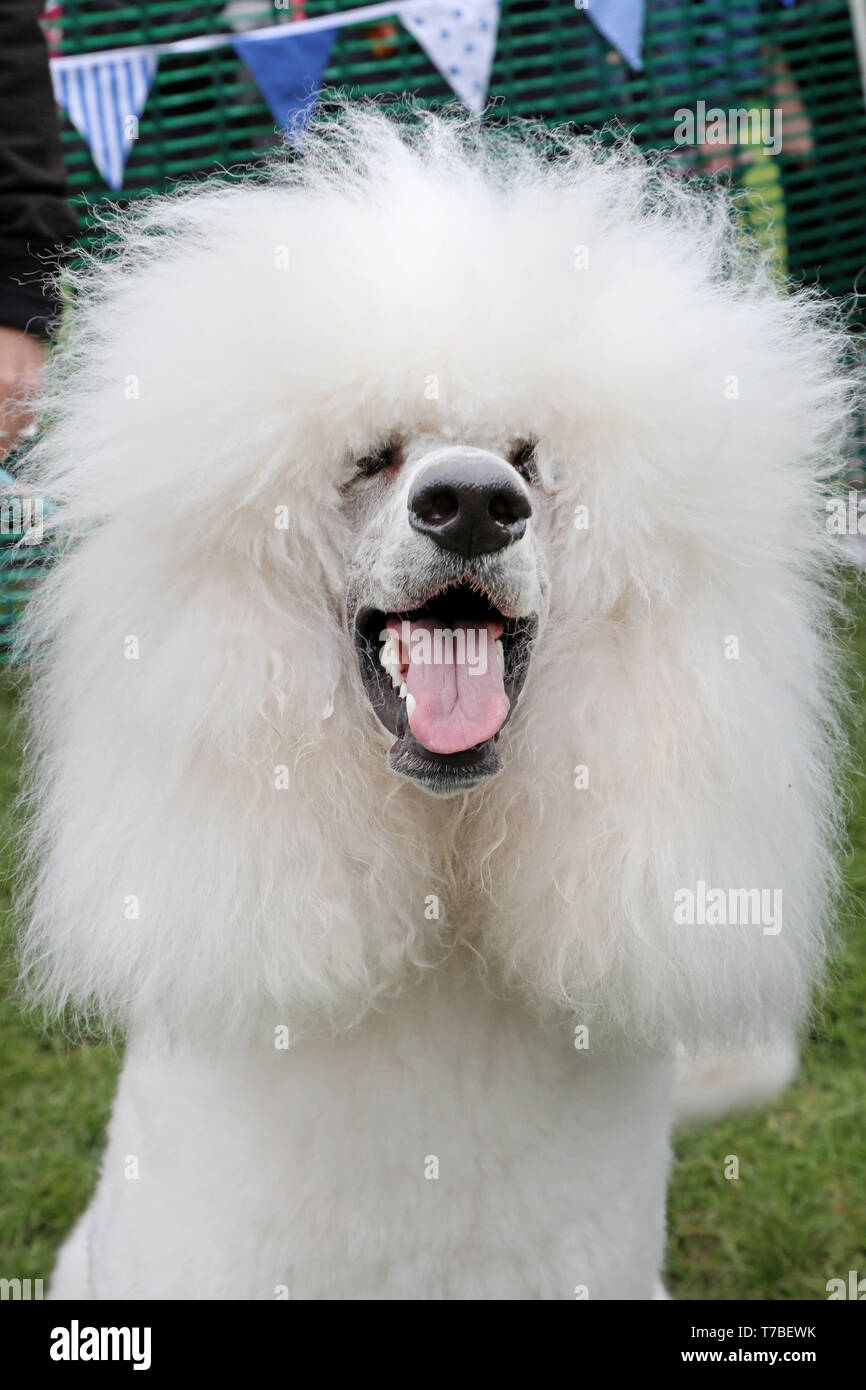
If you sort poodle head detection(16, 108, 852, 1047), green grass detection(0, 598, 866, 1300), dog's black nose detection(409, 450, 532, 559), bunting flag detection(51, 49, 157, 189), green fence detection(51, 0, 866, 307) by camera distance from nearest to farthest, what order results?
dog's black nose detection(409, 450, 532, 559) < poodle head detection(16, 108, 852, 1047) < green grass detection(0, 598, 866, 1300) < bunting flag detection(51, 49, 157, 189) < green fence detection(51, 0, 866, 307)

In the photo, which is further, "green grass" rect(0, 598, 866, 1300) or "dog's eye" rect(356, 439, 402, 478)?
"green grass" rect(0, 598, 866, 1300)

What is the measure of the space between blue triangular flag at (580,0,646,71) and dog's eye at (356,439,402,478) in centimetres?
276

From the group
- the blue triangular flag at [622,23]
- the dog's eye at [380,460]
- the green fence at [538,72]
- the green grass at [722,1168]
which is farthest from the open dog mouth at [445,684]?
the blue triangular flag at [622,23]

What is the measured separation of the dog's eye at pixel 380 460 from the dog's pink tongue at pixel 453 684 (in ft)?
0.55

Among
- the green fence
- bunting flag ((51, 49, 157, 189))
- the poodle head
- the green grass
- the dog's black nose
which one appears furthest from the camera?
the green fence

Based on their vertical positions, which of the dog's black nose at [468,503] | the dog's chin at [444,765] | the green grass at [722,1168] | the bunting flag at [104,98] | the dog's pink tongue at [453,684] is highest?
the bunting flag at [104,98]

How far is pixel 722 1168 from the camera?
238 centimetres

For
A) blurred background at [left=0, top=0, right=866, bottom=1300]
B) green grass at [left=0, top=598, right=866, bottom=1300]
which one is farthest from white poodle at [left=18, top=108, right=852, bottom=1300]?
green grass at [left=0, top=598, right=866, bottom=1300]

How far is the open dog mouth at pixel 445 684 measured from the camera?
1185mm

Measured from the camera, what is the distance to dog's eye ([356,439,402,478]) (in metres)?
1.28

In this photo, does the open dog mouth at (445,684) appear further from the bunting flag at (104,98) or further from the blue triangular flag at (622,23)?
the blue triangular flag at (622,23)

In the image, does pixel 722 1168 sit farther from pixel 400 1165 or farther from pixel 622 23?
pixel 622 23

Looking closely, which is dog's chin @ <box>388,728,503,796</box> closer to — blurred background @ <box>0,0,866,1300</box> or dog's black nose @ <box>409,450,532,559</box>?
dog's black nose @ <box>409,450,532,559</box>
